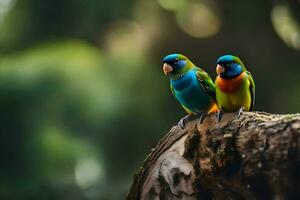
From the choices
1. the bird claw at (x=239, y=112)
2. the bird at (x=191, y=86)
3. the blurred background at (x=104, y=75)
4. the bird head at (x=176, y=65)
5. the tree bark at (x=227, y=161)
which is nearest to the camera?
the tree bark at (x=227, y=161)

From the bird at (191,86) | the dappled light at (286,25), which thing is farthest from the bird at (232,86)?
the dappled light at (286,25)

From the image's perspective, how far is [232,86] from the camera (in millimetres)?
4078

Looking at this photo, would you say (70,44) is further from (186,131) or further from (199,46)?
(186,131)

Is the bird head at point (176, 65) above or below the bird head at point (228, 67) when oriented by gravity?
above

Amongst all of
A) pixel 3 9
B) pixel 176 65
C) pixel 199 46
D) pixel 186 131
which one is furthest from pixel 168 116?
pixel 186 131

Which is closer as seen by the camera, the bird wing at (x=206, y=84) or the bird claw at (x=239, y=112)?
the bird claw at (x=239, y=112)

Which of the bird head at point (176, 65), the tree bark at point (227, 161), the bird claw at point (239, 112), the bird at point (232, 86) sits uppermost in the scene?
the bird head at point (176, 65)

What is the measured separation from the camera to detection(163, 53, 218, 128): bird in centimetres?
432

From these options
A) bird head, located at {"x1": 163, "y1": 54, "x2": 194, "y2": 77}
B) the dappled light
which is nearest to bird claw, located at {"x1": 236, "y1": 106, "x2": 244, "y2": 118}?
bird head, located at {"x1": 163, "y1": 54, "x2": 194, "y2": 77}

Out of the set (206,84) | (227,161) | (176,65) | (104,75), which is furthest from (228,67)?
(104,75)

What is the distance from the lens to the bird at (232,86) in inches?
158

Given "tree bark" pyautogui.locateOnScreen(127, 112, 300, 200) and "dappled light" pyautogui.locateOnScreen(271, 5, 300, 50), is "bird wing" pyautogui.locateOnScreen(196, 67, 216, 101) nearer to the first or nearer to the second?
"tree bark" pyautogui.locateOnScreen(127, 112, 300, 200)

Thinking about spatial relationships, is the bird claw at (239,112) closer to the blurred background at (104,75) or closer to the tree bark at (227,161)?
the tree bark at (227,161)

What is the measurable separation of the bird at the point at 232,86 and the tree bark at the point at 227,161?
0.26 m
